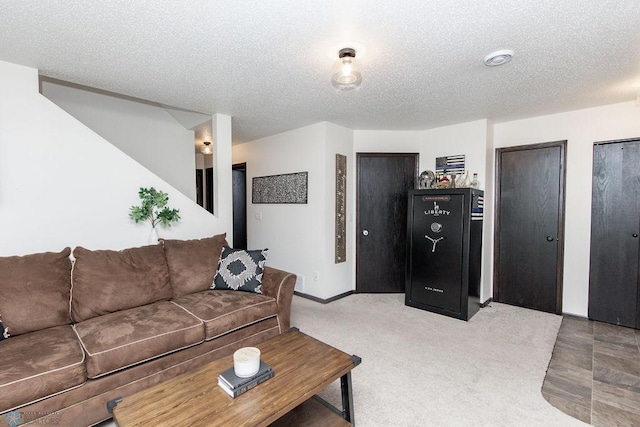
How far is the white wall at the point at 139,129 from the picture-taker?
3188 millimetres

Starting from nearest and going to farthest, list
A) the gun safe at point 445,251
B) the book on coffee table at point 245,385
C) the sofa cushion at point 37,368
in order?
1. the book on coffee table at point 245,385
2. the sofa cushion at point 37,368
3. the gun safe at point 445,251

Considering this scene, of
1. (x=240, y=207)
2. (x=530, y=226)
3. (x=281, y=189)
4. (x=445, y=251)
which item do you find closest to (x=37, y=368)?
(x=281, y=189)

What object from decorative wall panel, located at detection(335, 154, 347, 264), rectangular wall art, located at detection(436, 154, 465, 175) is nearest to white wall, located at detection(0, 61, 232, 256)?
decorative wall panel, located at detection(335, 154, 347, 264)

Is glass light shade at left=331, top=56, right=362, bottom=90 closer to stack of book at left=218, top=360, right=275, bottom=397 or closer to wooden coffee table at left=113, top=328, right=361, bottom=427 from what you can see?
wooden coffee table at left=113, top=328, right=361, bottom=427

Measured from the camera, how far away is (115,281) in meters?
2.24

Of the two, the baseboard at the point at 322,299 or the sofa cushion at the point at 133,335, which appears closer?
the sofa cushion at the point at 133,335

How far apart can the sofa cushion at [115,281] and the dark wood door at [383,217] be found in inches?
104

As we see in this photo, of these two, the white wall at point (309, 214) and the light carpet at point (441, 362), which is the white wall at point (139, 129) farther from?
the light carpet at point (441, 362)

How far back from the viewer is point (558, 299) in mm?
3438

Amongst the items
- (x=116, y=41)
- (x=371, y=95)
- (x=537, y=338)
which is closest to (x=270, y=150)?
(x=371, y=95)

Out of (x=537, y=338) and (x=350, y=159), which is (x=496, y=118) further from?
(x=537, y=338)

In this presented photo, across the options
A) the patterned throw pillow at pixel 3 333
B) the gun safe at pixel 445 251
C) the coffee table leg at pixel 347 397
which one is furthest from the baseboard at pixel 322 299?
the patterned throw pillow at pixel 3 333

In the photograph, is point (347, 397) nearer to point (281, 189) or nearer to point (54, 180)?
point (54, 180)

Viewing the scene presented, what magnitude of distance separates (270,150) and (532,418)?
4.04 m
